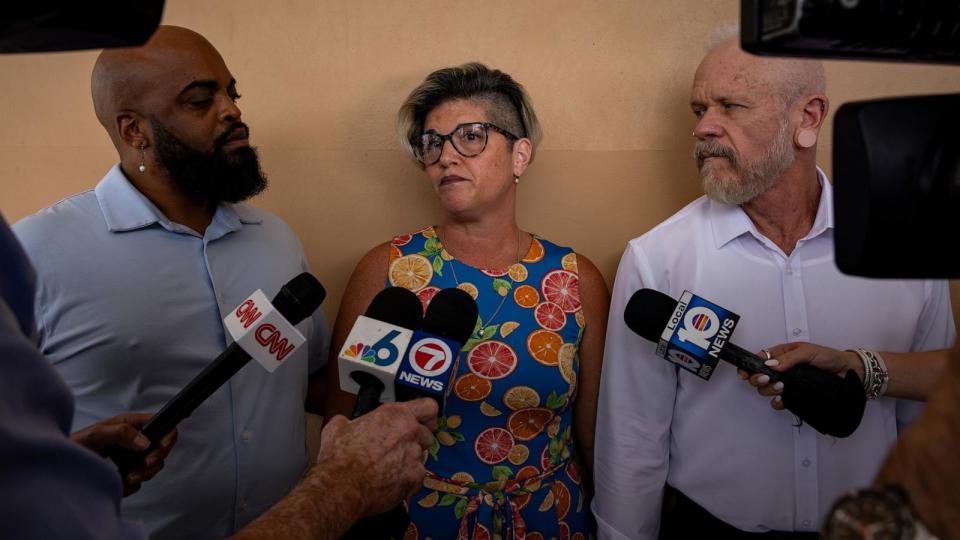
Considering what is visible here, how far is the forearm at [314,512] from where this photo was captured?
3.27 ft

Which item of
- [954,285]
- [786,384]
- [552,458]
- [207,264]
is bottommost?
[552,458]

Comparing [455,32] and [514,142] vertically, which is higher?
[455,32]

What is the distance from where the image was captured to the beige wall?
2.35m

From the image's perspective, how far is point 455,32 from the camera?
235 centimetres

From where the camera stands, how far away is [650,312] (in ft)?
5.01

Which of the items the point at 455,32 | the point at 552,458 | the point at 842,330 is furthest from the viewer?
the point at 455,32

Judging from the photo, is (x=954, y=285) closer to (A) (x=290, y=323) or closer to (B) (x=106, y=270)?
(A) (x=290, y=323)

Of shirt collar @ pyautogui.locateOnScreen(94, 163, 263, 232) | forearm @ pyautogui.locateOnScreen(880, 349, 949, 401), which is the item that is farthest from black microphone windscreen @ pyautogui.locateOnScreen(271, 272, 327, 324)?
forearm @ pyautogui.locateOnScreen(880, 349, 949, 401)

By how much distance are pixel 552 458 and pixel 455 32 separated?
4.68ft

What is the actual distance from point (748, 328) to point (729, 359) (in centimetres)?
45

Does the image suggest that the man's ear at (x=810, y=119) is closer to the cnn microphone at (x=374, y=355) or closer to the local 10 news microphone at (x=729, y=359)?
the local 10 news microphone at (x=729, y=359)

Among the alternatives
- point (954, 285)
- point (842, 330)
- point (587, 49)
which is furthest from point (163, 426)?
point (954, 285)

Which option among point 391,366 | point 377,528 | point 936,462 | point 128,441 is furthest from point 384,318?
point 936,462

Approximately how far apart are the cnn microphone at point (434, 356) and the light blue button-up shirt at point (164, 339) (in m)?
0.70
